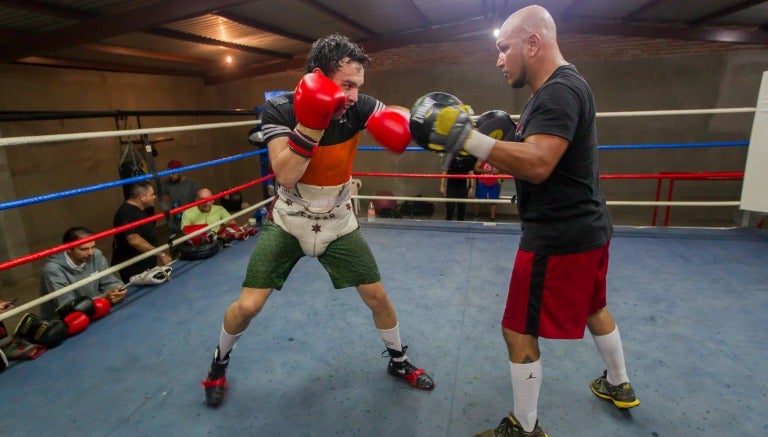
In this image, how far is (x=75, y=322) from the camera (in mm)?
1990

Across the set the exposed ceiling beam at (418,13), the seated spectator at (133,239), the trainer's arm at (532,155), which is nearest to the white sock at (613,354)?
the trainer's arm at (532,155)

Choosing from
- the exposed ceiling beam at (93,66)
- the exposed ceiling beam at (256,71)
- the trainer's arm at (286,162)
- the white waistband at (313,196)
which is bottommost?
the white waistband at (313,196)

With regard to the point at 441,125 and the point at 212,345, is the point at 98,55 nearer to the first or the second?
the point at 212,345

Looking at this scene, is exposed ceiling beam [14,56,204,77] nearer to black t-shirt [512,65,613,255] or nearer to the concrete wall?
the concrete wall

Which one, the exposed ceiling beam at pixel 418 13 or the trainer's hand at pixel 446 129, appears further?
the exposed ceiling beam at pixel 418 13

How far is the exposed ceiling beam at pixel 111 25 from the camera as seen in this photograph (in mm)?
4035

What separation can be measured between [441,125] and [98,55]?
677 cm

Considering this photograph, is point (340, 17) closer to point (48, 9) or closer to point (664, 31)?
point (48, 9)

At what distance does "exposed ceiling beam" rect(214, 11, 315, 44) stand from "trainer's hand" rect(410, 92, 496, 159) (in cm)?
459

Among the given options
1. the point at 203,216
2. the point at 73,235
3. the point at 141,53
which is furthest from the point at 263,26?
the point at 73,235

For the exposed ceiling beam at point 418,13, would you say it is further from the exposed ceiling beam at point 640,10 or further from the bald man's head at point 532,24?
the bald man's head at point 532,24

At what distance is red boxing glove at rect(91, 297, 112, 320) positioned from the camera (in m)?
2.13

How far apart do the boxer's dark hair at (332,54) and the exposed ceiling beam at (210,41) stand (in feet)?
15.3

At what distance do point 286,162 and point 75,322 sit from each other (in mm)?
1551
